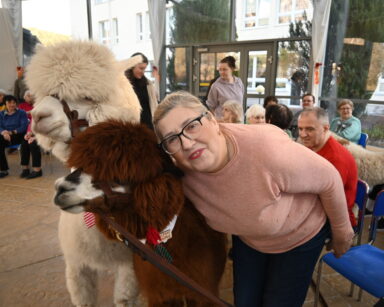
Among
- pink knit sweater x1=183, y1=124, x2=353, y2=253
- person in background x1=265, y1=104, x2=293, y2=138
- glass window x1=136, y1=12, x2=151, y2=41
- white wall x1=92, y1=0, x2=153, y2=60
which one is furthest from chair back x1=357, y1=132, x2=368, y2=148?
glass window x1=136, y1=12, x2=151, y2=41

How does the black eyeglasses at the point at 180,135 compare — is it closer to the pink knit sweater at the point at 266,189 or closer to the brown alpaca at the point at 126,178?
the brown alpaca at the point at 126,178

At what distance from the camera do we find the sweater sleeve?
1.06 metres

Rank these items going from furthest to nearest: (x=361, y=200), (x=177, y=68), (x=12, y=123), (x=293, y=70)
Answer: (x=177, y=68), (x=293, y=70), (x=12, y=123), (x=361, y=200)

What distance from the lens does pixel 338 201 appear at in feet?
3.93

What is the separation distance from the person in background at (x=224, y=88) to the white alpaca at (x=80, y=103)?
2613 mm

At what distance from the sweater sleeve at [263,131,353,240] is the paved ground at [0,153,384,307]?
1147 millimetres

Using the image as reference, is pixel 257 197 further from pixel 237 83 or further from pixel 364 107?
pixel 364 107

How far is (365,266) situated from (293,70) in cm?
543

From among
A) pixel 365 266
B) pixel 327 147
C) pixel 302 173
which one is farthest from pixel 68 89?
pixel 365 266

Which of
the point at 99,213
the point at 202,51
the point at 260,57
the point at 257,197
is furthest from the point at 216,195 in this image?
the point at 202,51

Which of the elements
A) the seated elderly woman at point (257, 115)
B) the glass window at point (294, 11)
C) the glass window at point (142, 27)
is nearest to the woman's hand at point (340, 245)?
the seated elderly woman at point (257, 115)

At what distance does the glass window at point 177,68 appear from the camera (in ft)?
26.2

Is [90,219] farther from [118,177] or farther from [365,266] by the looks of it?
[365,266]

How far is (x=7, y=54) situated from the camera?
8.52 m
